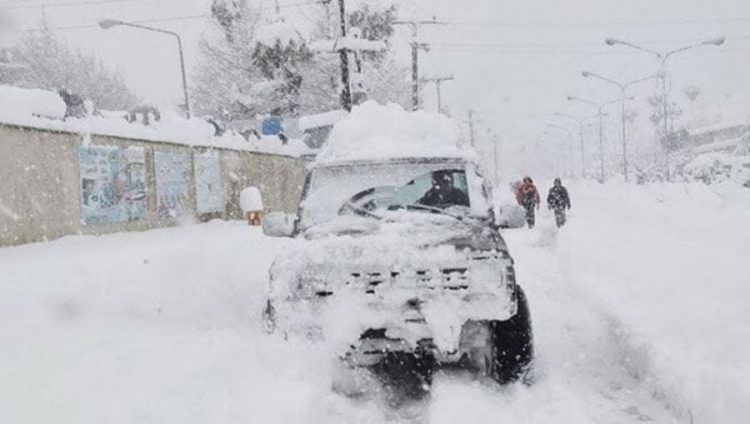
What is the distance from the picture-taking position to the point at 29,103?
1239 centimetres

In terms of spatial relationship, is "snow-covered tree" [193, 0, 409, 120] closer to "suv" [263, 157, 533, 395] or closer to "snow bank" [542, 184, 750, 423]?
"snow bank" [542, 184, 750, 423]

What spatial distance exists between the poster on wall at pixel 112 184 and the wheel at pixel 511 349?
10.2m

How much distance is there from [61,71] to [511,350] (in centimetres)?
5591

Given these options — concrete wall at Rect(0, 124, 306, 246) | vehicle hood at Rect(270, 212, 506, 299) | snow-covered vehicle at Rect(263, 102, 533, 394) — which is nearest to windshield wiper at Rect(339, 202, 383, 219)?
snow-covered vehicle at Rect(263, 102, 533, 394)

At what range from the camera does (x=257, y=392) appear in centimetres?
482

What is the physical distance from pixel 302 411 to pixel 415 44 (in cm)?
3987

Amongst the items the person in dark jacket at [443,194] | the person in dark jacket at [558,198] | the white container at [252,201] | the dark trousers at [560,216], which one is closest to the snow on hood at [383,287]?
the person in dark jacket at [443,194]

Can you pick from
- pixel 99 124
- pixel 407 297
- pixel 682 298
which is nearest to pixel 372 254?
pixel 407 297

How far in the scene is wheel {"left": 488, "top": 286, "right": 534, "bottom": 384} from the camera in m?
5.55

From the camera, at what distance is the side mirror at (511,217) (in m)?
6.29

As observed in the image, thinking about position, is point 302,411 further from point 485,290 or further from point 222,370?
point 485,290

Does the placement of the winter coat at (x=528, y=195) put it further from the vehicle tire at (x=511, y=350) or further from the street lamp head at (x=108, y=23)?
the street lamp head at (x=108, y=23)

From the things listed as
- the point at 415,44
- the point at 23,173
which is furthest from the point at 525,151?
the point at 23,173

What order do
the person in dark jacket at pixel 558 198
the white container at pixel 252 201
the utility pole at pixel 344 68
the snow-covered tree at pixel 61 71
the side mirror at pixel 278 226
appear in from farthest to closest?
the snow-covered tree at pixel 61 71 → the utility pole at pixel 344 68 → the person in dark jacket at pixel 558 198 → the white container at pixel 252 201 → the side mirror at pixel 278 226
